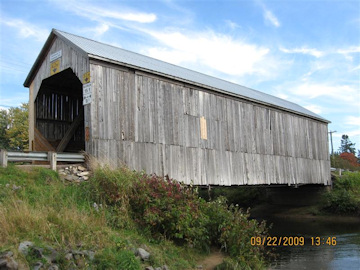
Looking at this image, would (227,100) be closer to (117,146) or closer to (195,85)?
(195,85)

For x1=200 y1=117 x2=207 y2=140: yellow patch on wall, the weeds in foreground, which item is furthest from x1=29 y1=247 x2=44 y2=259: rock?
x1=200 y1=117 x2=207 y2=140: yellow patch on wall

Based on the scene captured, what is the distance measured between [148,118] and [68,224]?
7.05 meters

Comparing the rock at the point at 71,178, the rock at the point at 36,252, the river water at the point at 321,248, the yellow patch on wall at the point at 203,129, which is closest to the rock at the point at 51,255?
the rock at the point at 36,252

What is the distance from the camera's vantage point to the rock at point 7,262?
538 centimetres

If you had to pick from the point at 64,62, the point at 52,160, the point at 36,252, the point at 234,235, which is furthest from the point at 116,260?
the point at 64,62

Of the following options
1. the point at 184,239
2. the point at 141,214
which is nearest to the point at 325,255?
the point at 184,239

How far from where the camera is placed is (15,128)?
31.7m

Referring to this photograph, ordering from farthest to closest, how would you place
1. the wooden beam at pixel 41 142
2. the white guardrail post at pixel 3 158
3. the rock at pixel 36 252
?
the wooden beam at pixel 41 142
the white guardrail post at pixel 3 158
the rock at pixel 36 252

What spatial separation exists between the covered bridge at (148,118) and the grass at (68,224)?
2731 mm

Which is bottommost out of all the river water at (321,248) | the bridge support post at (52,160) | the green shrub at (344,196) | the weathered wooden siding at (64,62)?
the river water at (321,248)

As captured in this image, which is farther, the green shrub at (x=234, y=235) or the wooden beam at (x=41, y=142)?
the wooden beam at (x=41, y=142)

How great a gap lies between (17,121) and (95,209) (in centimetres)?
2712

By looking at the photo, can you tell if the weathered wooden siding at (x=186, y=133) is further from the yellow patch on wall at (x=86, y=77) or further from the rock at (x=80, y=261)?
the rock at (x=80, y=261)

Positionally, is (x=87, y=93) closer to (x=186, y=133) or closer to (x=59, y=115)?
(x=186, y=133)
